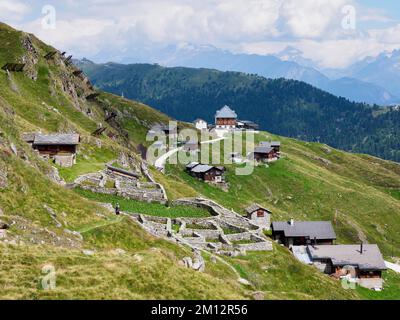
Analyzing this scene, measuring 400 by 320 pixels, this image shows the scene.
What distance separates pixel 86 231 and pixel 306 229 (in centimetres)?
5877

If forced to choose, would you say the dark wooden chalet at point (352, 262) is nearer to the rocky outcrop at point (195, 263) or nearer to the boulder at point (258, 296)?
the rocky outcrop at point (195, 263)

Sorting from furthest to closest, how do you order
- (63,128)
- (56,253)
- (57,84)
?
(57,84)
(63,128)
(56,253)

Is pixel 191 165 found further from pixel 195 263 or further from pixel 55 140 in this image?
pixel 195 263

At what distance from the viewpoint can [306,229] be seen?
321 feet

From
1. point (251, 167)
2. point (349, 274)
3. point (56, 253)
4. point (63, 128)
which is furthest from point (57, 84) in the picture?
point (56, 253)

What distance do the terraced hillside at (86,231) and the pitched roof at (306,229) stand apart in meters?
14.5

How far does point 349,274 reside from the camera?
3246 inches

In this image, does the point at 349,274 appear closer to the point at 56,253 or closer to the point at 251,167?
the point at 56,253

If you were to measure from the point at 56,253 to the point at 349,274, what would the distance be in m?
57.6

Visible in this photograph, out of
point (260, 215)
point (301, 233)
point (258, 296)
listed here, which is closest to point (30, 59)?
point (260, 215)

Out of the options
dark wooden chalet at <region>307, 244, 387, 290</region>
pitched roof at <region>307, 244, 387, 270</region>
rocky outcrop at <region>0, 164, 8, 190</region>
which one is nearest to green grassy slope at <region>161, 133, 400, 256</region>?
pitched roof at <region>307, 244, 387, 270</region>

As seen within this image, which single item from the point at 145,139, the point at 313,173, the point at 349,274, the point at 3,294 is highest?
the point at 145,139

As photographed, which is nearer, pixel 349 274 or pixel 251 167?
pixel 349 274
